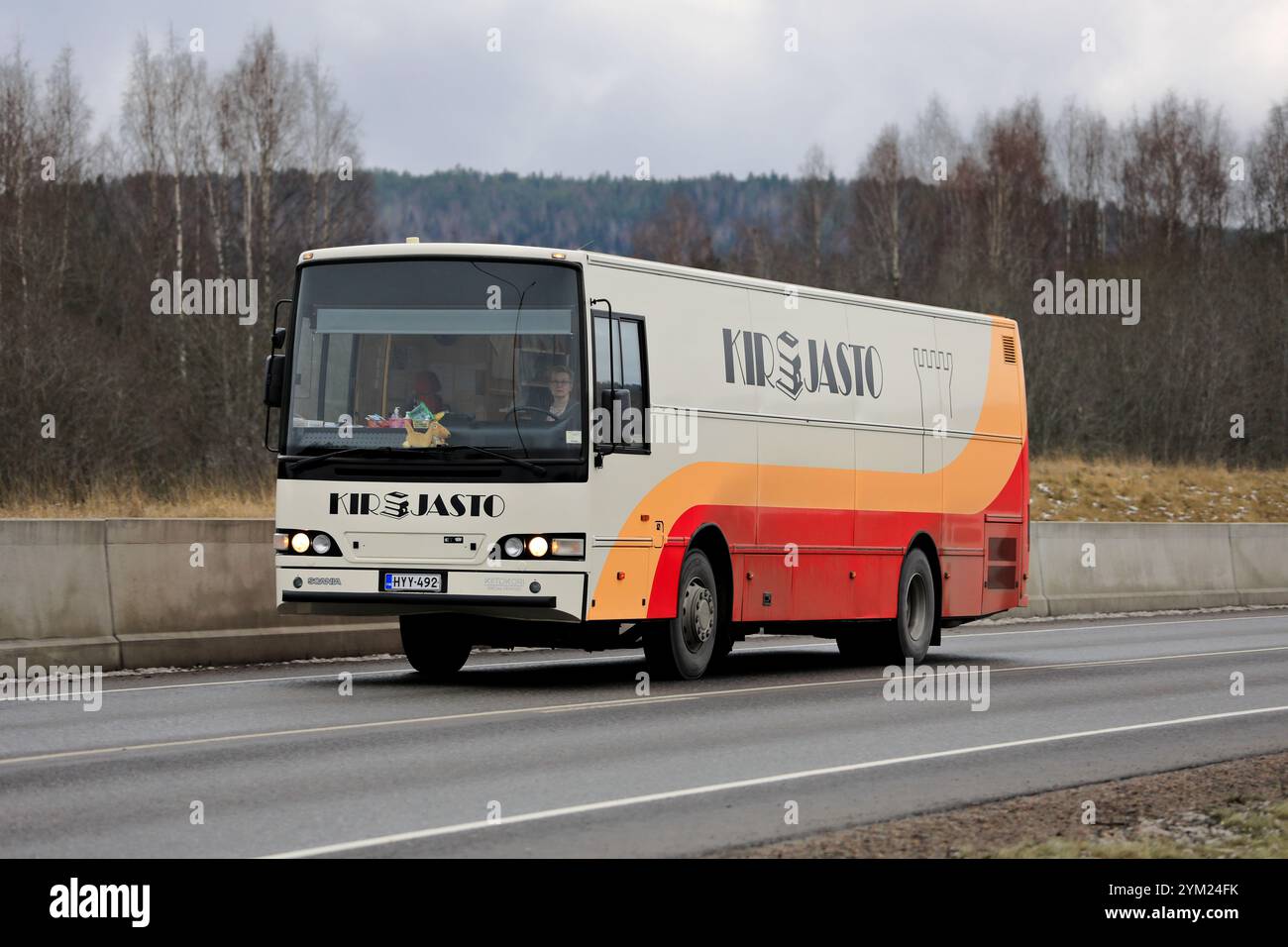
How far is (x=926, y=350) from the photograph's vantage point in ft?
69.1

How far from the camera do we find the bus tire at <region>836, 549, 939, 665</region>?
66.0ft

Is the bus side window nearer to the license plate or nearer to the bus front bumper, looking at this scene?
the bus front bumper

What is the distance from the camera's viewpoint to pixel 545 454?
1554 cm

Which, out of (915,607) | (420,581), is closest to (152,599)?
(420,581)

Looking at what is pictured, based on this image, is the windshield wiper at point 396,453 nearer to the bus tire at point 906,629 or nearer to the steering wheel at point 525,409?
the steering wheel at point 525,409

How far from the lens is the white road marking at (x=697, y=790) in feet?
28.3

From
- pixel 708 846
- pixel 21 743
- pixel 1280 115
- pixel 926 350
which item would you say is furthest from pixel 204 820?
pixel 1280 115

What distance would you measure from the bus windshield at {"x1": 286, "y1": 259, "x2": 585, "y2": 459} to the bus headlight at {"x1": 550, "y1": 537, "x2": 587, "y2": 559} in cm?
68

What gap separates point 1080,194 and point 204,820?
8631 cm

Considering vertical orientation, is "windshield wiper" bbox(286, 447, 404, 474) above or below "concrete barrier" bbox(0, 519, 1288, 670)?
above
